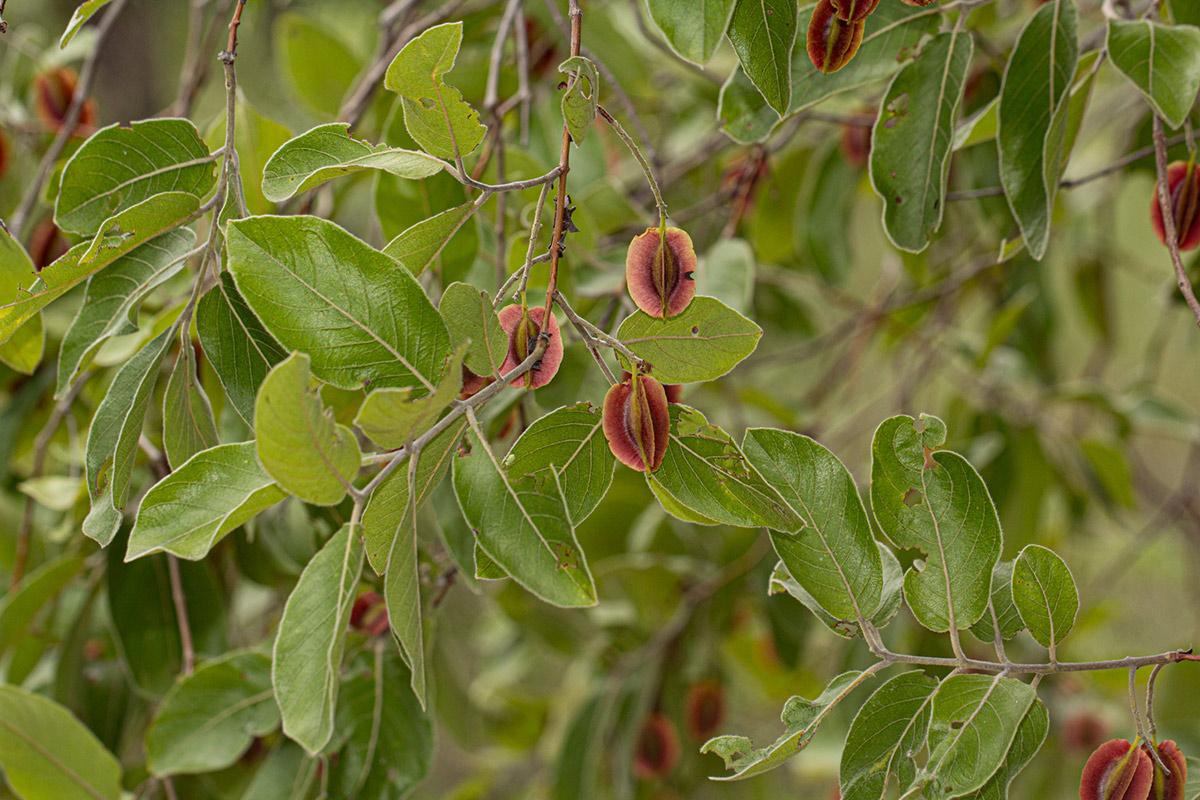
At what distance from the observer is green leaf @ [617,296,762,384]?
39 centimetres

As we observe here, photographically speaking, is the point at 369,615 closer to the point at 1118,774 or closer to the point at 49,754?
the point at 49,754

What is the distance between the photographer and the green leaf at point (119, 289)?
45 cm

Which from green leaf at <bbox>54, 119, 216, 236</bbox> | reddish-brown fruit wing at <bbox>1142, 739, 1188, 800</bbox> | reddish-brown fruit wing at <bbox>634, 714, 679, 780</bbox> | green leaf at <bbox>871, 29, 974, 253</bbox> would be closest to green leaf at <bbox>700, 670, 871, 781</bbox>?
reddish-brown fruit wing at <bbox>1142, 739, 1188, 800</bbox>

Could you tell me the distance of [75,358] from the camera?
46 centimetres

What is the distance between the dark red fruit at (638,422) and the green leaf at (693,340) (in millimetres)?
20

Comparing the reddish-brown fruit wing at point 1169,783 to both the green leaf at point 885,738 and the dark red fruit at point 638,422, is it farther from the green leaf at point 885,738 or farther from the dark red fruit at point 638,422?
the dark red fruit at point 638,422

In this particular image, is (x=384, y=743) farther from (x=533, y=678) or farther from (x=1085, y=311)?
(x=533, y=678)

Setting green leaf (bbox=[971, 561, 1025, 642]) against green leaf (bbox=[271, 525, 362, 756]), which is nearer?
green leaf (bbox=[271, 525, 362, 756])

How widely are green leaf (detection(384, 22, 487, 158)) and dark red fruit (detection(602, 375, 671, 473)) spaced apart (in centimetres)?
12

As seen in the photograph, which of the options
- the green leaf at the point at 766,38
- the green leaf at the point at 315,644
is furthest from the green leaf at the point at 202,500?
the green leaf at the point at 766,38

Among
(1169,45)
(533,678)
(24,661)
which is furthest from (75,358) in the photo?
(533,678)

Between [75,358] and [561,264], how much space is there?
27 centimetres

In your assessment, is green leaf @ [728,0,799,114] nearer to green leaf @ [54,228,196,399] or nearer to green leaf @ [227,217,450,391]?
green leaf @ [227,217,450,391]

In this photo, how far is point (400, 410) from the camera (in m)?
0.33
